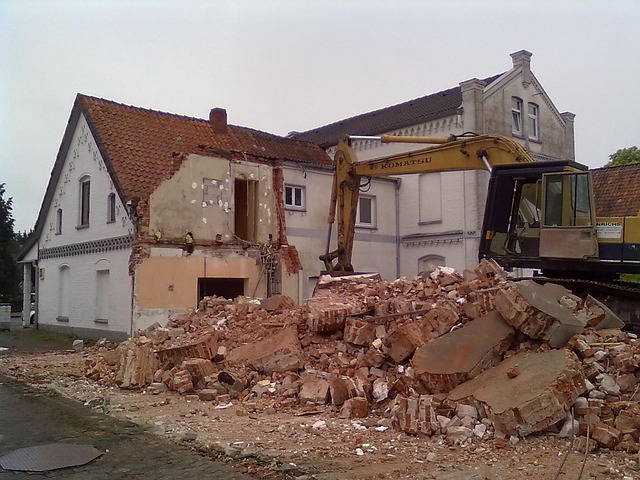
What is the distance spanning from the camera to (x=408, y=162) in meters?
14.7

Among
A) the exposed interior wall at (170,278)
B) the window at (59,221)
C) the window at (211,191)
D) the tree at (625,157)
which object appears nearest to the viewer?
the exposed interior wall at (170,278)

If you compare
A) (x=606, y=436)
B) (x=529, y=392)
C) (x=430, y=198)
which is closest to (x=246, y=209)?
(x=430, y=198)

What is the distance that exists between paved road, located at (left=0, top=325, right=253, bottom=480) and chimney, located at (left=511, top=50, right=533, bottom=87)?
21.5m

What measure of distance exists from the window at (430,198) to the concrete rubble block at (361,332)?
13844 millimetres

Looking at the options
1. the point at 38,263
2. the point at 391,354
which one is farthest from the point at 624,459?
the point at 38,263

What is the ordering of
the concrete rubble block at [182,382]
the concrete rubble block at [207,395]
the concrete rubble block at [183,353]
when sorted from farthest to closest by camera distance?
the concrete rubble block at [183,353] < the concrete rubble block at [182,382] < the concrete rubble block at [207,395]

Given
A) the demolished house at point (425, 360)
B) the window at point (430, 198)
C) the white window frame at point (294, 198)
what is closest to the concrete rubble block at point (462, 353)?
the demolished house at point (425, 360)

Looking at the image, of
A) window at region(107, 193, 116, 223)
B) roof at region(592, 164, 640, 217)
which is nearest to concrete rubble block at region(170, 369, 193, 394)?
window at region(107, 193, 116, 223)

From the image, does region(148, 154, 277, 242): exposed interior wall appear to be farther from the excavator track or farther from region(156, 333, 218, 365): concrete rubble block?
the excavator track

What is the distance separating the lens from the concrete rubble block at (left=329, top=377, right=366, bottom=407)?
8.45 m

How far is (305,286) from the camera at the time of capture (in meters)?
19.7

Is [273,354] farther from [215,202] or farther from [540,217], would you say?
[215,202]

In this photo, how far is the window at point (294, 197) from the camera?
19.7 m

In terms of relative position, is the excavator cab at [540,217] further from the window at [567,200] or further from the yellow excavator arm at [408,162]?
the yellow excavator arm at [408,162]
